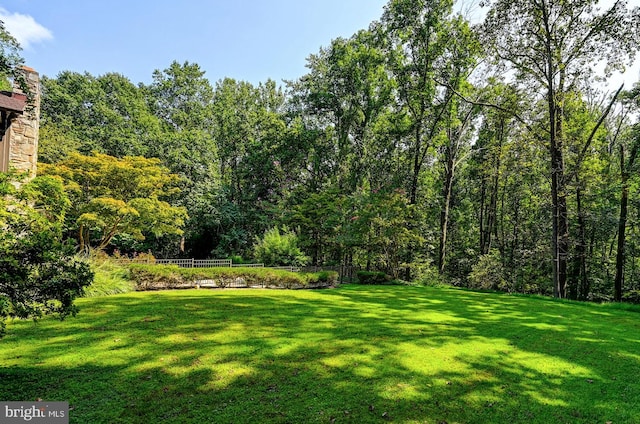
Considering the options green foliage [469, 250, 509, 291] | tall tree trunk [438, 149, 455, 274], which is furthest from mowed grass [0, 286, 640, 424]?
tall tree trunk [438, 149, 455, 274]

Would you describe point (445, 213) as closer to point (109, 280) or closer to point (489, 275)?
point (489, 275)

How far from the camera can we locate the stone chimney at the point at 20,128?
7422mm

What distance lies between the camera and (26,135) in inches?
334

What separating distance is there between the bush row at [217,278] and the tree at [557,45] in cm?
1023

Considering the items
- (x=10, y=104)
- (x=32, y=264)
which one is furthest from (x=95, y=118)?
(x=32, y=264)

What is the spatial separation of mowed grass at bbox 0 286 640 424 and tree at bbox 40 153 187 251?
30.2 feet

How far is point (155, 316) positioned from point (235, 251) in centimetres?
2104

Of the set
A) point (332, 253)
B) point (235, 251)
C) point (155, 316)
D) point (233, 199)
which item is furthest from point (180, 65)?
point (155, 316)

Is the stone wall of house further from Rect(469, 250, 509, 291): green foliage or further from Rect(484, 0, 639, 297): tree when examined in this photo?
Rect(469, 250, 509, 291): green foliage

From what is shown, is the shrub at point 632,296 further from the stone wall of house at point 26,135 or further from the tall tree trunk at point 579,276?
the stone wall of house at point 26,135

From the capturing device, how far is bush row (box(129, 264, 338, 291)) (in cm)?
1125

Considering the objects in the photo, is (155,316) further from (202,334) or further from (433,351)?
(433,351)

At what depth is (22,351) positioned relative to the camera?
4184 millimetres

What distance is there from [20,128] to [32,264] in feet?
24.5
